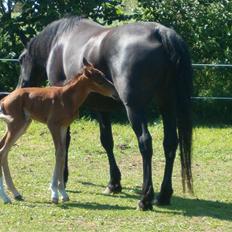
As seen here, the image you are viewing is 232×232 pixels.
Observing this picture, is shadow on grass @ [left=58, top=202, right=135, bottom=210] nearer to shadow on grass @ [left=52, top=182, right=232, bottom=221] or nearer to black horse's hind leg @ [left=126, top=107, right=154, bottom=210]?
shadow on grass @ [left=52, top=182, right=232, bottom=221]

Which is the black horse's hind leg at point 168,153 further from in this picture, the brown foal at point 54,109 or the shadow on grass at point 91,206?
the brown foal at point 54,109

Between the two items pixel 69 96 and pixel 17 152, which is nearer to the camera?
pixel 69 96

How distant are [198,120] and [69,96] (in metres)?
6.27

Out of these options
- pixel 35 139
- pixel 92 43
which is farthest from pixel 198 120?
pixel 92 43

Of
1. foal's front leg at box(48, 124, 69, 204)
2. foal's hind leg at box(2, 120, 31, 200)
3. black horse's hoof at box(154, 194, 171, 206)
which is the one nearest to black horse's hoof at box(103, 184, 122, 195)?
black horse's hoof at box(154, 194, 171, 206)

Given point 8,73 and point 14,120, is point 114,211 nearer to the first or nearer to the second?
point 14,120

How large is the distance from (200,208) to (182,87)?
50.1 inches

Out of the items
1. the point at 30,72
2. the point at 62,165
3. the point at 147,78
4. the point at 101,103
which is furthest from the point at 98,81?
the point at 30,72

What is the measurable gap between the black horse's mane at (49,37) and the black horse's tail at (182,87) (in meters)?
1.73

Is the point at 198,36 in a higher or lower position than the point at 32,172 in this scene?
higher

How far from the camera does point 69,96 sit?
23.5 feet

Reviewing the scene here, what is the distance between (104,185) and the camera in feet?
27.7

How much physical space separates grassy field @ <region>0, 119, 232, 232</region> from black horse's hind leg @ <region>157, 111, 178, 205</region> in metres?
0.16

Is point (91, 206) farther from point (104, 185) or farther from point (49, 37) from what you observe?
point (49, 37)
